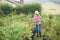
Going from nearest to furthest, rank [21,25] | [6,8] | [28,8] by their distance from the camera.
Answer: [21,25] → [6,8] → [28,8]

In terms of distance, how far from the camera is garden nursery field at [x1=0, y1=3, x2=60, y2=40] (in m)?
6.35

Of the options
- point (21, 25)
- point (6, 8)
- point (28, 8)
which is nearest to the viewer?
point (21, 25)

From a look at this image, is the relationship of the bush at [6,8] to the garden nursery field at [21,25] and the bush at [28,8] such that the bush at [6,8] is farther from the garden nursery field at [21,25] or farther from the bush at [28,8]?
the bush at [28,8]

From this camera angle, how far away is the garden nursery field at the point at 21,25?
635 centimetres

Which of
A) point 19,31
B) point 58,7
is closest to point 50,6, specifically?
point 58,7

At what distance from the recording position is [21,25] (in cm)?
689

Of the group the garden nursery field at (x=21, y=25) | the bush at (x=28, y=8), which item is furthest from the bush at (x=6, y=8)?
the bush at (x=28, y=8)

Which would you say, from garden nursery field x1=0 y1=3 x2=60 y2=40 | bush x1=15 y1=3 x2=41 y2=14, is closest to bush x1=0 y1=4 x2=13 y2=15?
garden nursery field x1=0 y1=3 x2=60 y2=40

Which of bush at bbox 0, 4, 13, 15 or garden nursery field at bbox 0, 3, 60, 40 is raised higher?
bush at bbox 0, 4, 13, 15

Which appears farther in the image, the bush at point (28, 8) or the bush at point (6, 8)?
the bush at point (28, 8)

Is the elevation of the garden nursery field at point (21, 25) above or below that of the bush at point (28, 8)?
below

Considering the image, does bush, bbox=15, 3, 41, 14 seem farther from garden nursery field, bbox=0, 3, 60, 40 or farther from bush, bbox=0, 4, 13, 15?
bush, bbox=0, 4, 13, 15

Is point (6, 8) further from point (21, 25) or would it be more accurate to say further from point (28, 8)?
point (21, 25)

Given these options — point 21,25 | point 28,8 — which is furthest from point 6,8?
point 21,25
